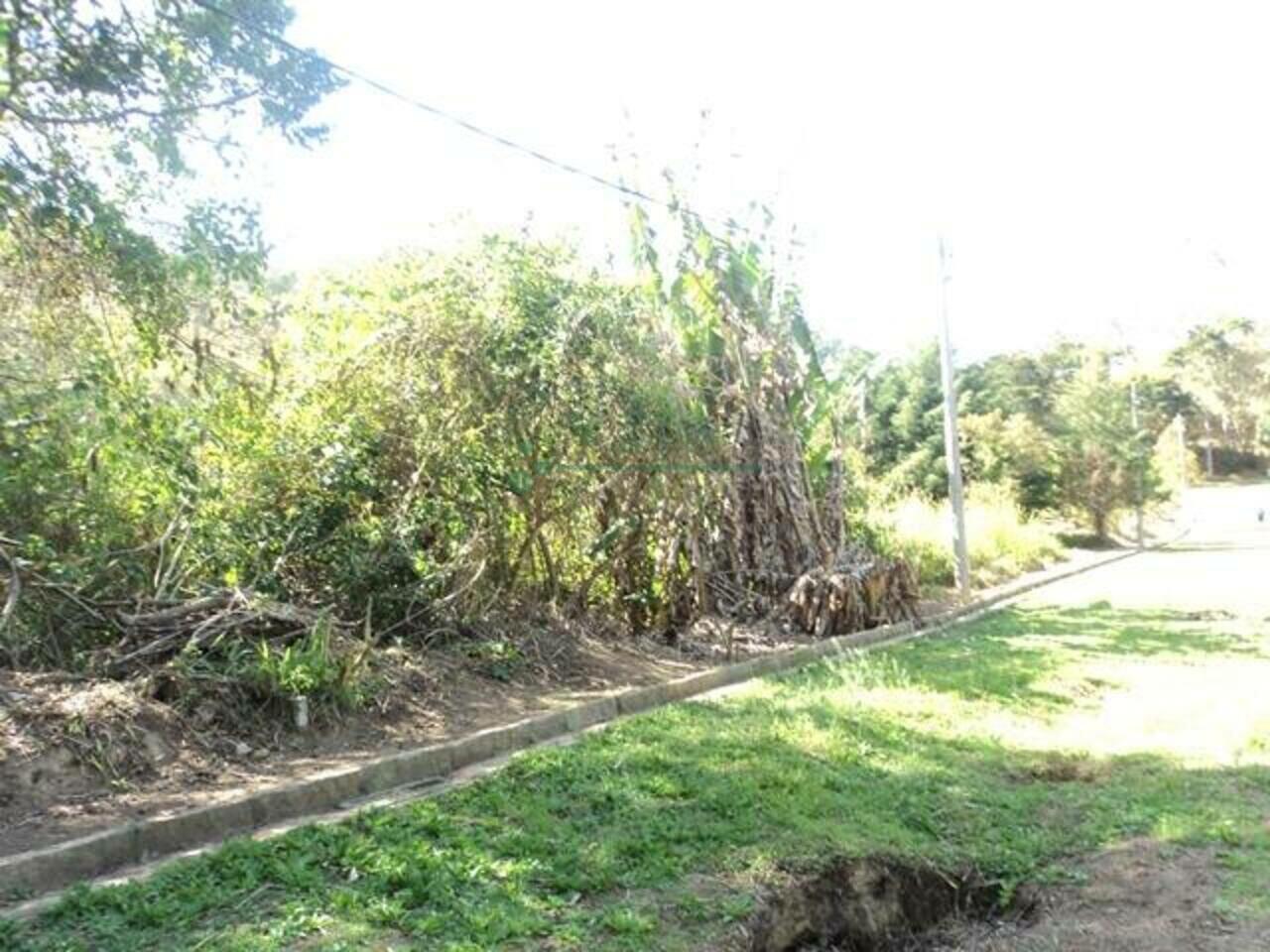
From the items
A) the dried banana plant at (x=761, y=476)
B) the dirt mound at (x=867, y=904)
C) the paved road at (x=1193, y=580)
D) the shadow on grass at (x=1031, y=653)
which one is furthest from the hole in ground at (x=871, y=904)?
the paved road at (x=1193, y=580)

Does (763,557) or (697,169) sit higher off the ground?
(697,169)

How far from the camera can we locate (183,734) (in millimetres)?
7109

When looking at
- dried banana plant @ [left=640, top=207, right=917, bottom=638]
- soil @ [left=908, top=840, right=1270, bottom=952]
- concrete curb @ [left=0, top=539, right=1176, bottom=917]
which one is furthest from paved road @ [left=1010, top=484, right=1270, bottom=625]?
soil @ [left=908, top=840, right=1270, bottom=952]

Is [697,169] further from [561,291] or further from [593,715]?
[593,715]

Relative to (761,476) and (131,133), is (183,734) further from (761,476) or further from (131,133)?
(761,476)

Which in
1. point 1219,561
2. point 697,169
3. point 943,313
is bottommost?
point 1219,561

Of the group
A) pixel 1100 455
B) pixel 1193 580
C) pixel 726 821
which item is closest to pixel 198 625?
pixel 726 821

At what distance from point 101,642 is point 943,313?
1533 centimetres

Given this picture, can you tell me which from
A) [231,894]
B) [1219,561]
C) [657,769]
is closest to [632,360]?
[657,769]

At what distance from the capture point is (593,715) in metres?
9.36

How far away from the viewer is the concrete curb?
534cm

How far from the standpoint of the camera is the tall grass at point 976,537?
21469mm

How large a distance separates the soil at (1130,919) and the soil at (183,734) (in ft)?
13.0

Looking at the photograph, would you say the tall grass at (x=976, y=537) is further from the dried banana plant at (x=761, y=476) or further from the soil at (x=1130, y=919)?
the soil at (x=1130, y=919)
